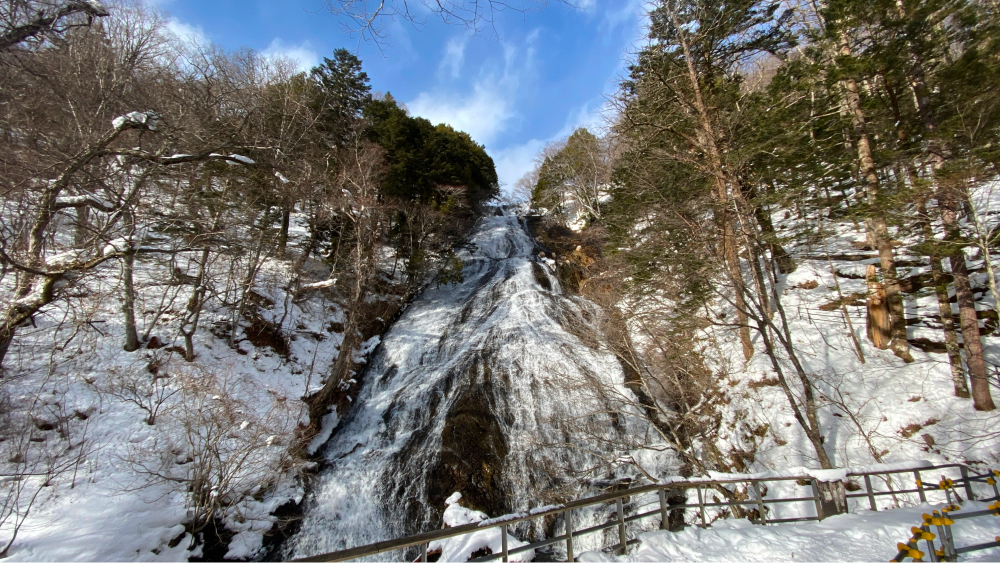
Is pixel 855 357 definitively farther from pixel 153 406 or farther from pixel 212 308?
pixel 212 308

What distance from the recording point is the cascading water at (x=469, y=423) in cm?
827

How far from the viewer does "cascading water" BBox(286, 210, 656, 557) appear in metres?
8.27

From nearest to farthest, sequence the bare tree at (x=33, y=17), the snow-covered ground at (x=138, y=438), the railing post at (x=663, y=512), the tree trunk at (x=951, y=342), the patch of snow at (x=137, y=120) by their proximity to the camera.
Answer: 1. the bare tree at (x=33, y=17)
2. the patch of snow at (x=137, y=120)
3. the railing post at (x=663, y=512)
4. the snow-covered ground at (x=138, y=438)
5. the tree trunk at (x=951, y=342)

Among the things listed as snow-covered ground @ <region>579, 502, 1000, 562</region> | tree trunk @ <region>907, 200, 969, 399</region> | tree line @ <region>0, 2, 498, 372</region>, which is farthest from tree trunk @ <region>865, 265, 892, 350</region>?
tree line @ <region>0, 2, 498, 372</region>

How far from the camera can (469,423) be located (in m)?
10.2

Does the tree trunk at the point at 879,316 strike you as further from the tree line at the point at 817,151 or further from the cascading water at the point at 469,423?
the cascading water at the point at 469,423

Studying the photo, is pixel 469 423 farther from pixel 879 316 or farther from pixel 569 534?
pixel 879 316

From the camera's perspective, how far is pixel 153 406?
9086 millimetres

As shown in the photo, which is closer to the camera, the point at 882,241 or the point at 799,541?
the point at 799,541

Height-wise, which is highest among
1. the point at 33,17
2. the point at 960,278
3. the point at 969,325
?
the point at 33,17

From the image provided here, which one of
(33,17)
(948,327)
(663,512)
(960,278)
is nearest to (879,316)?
(948,327)

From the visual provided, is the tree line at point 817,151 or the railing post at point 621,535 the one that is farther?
the tree line at point 817,151

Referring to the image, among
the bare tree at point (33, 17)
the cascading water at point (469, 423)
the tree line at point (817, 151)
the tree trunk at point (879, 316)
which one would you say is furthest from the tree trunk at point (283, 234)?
the tree trunk at point (879, 316)

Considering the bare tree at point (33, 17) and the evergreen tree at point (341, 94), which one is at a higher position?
the evergreen tree at point (341, 94)
